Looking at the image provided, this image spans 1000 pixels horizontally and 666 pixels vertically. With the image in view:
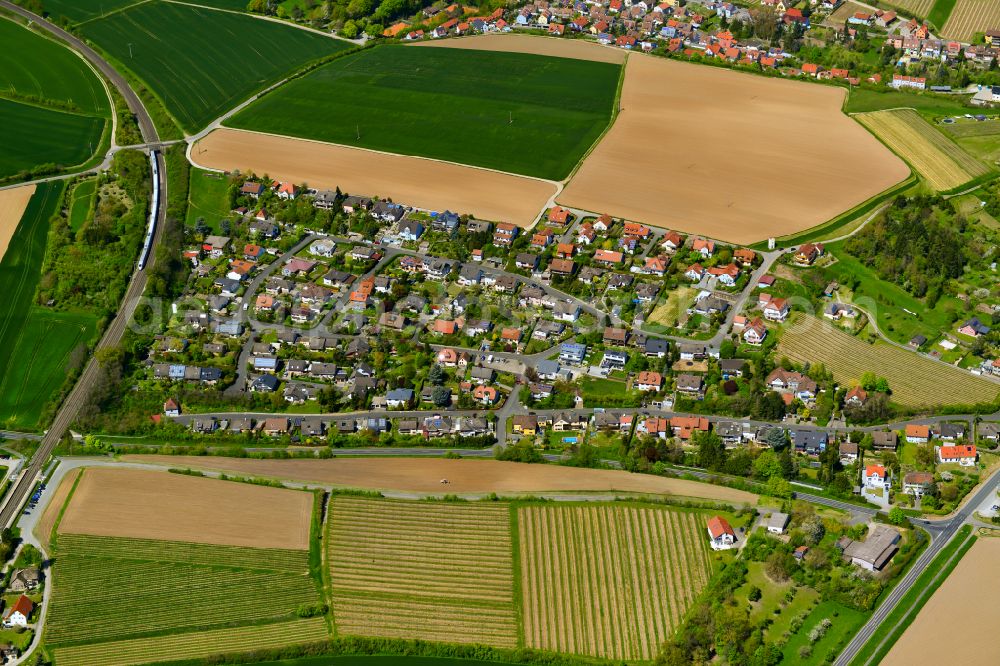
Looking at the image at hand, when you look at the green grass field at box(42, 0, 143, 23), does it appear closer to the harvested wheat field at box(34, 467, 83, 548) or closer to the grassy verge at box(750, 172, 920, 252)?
the harvested wheat field at box(34, 467, 83, 548)

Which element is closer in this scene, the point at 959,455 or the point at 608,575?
the point at 608,575

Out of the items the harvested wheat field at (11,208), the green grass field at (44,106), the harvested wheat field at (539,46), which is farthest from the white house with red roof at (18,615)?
the harvested wheat field at (539,46)

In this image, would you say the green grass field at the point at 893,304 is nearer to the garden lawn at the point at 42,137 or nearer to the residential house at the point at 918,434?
the residential house at the point at 918,434

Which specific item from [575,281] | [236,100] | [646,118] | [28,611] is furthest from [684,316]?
[236,100]

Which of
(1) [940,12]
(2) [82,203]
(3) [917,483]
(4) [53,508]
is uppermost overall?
(1) [940,12]

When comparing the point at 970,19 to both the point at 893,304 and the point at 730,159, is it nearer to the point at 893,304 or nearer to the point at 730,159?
the point at 730,159

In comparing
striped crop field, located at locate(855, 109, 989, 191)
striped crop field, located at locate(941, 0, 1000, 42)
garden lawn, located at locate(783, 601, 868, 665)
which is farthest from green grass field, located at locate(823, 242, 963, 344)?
striped crop field, located at locate(941, 0, 1000, 42)

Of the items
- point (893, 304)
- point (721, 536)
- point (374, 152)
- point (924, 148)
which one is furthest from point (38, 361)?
point (924, 148)

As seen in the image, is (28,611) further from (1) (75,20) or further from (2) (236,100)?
(1) (75,20)
